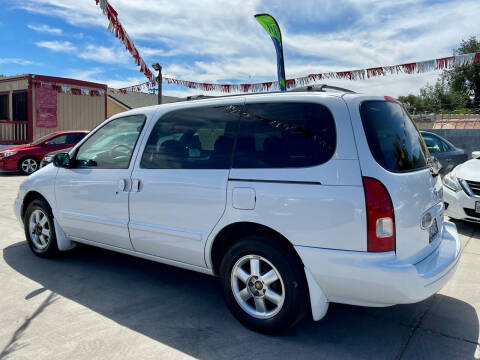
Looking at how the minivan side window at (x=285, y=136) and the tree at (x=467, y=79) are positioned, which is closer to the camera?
the minivan side window at (x=285, y=136)

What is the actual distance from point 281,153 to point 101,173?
192 cm

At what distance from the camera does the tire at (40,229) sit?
457cm

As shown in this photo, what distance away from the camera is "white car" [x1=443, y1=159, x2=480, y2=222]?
579cm

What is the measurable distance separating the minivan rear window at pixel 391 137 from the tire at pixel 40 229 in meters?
3.49

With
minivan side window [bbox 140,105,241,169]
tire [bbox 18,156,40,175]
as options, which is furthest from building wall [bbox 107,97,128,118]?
minivan side window [bbox 140,105,241,169]

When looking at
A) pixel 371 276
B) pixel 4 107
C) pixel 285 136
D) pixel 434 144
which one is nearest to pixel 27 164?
pixel 4 107

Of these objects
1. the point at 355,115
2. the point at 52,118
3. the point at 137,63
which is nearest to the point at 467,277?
the point at 355,115

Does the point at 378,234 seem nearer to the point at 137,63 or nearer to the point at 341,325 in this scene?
the point at 341,325

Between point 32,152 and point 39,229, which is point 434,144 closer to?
point 39,229

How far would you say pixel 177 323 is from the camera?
10.6ft

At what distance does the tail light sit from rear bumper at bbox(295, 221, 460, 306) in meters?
0.07

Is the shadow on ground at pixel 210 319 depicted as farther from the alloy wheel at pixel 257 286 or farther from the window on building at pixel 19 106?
the window on building at pixel 19 106

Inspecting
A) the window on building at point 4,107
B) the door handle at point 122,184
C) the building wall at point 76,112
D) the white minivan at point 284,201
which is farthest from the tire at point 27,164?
the door handle at point 122,184

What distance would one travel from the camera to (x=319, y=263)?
2715 millimetres
